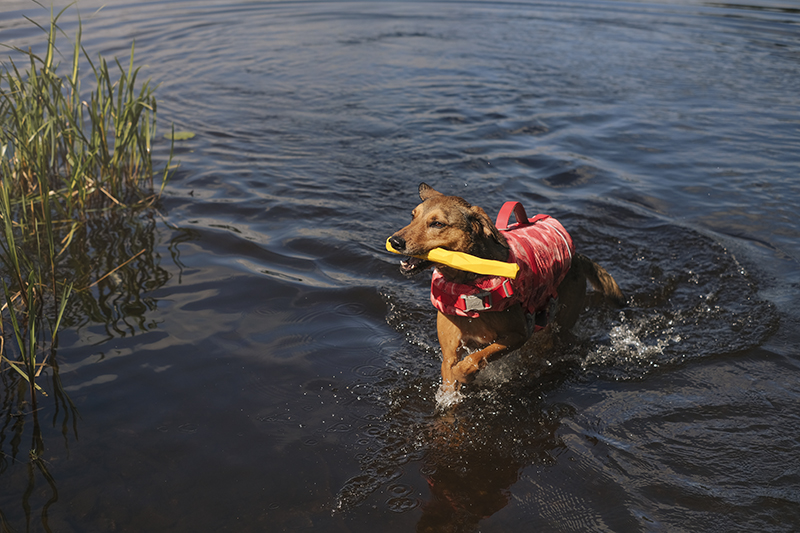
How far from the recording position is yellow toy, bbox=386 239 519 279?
3.88 metres

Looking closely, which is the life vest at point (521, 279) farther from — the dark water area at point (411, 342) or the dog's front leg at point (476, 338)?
the dark water area at point (411, 342)

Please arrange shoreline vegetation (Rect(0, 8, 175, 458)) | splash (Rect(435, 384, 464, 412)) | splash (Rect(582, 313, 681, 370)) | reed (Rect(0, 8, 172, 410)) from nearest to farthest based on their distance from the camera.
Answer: shoreline vegetation (Rect(0, 8, 175, 458))
splash (Rect(435, 384, 464, 412))
reed (Rect(0, 8, 172, 410))
splash (Rect(582, 313, 681, 370))

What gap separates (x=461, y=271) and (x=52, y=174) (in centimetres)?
537

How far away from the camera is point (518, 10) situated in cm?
2220

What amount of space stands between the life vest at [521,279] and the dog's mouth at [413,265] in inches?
7.2

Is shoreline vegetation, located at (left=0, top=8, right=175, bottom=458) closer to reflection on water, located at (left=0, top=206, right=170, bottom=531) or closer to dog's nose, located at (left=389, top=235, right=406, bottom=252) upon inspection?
reflection on water, located at (left=0, top=206, right=170, bottom=531)

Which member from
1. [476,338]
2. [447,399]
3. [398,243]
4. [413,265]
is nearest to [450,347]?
[476,338]

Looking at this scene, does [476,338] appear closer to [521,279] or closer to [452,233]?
[521,279]

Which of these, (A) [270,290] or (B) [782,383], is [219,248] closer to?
(A) [270,290]

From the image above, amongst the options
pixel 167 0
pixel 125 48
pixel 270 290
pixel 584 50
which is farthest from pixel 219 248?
pixel 167 0

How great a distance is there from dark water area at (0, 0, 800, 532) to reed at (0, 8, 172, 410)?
1.10 feet

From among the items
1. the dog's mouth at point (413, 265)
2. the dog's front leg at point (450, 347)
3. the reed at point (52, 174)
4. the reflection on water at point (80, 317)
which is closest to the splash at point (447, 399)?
the dog's front leg at point (450, 347)

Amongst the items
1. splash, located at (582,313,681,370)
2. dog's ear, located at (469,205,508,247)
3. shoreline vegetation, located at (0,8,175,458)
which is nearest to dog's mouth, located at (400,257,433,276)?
dog's ear, located at (469,205,508,247)

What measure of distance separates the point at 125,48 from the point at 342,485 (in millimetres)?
14735
